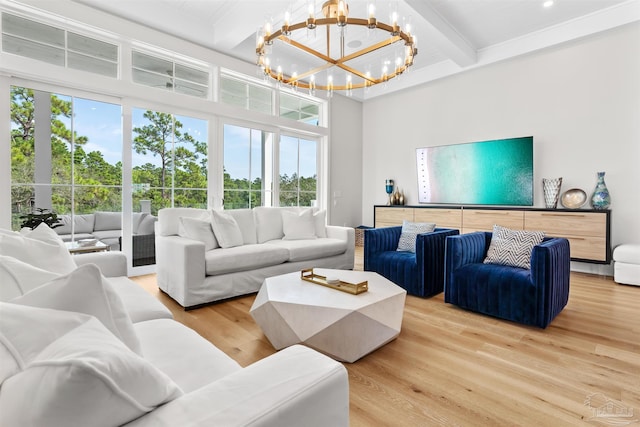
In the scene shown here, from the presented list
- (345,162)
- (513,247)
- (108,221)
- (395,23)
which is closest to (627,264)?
(513,247)

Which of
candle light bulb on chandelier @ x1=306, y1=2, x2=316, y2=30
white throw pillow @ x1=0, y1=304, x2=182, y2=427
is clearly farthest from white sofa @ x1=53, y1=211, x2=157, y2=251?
white throw pillow @ x1=0, y1=304, x2=182, y2=427

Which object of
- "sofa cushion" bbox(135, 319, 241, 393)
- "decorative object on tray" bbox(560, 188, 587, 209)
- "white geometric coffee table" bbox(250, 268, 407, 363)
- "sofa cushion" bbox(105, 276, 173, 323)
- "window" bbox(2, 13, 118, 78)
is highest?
"window" bbox(2, 13, 118, 78)

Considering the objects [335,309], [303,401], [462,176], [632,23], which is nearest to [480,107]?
[462,176]

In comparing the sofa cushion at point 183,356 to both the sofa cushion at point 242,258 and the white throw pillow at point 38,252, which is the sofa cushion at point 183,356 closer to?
the white throw pillow at point 38,252

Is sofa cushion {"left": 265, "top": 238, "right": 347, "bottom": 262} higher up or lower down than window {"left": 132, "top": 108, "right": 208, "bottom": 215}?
lower down

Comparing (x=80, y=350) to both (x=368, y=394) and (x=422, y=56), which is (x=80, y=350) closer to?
(x=368, y=394)

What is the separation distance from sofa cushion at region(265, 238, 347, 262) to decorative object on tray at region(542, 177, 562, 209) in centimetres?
284

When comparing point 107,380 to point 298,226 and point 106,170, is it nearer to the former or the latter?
point 298,226

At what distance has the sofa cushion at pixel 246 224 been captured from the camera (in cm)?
361

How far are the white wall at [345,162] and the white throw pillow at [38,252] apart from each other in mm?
4790

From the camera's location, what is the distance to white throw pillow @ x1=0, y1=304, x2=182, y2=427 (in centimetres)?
47

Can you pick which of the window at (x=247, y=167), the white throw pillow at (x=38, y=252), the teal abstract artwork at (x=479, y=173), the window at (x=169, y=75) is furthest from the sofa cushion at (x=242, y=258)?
the teal abstract artwork at (x=479, y=173)

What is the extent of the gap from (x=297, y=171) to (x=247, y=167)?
107 centimetres

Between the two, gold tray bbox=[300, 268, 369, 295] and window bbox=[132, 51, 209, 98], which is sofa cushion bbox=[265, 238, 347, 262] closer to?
gold tray bbox=[300, 268, 369, 295]
